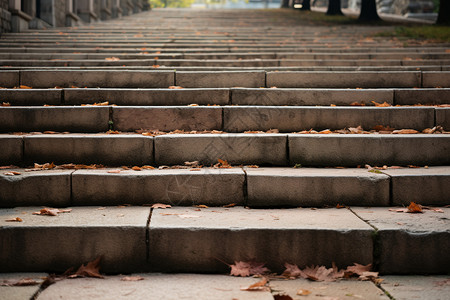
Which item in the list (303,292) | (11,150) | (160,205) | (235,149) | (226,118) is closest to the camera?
(303,292)

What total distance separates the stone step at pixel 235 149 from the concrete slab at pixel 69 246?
1.16 meters

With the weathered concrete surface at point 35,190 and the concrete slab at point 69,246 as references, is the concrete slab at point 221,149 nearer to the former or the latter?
the weathered concrete surface at point 35,190

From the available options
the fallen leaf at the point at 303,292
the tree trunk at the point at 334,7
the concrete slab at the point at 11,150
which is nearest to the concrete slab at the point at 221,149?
the concrete slab at the point at 11,150

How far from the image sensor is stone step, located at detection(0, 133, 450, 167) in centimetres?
397

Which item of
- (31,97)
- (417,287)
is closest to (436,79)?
(417,287)

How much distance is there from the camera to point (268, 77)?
572 centimetres

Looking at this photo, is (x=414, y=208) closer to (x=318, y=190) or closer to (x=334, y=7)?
(x=318, y=190)

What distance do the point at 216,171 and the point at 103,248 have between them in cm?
117

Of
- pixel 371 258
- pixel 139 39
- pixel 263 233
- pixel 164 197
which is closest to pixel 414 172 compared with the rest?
pixel 371 258

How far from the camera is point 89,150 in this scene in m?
3.98

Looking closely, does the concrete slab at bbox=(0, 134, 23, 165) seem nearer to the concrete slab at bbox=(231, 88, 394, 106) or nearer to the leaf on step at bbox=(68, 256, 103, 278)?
the leaf on step at bbox=(68, 256, 103, 278)

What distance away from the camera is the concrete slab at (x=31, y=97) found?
16.5 feet

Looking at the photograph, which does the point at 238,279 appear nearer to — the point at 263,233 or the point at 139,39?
the point at 263,233

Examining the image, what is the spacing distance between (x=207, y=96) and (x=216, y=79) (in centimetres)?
55
